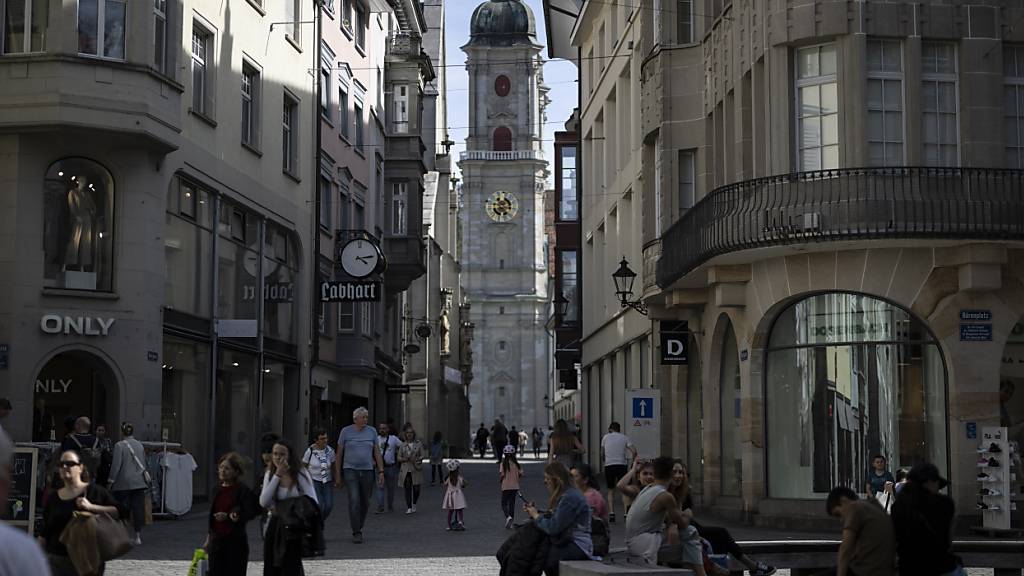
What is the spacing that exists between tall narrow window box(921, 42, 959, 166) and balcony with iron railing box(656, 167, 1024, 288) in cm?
82

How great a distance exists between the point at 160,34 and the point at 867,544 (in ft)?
63.4

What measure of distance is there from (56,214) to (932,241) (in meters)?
13.7

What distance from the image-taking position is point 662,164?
30.0 metres

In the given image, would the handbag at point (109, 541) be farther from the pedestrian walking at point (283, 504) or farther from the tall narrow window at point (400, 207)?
the tall narrow window at point (400, 207)

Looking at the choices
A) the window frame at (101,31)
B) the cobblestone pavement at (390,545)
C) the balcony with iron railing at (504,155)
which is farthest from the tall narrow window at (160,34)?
the balcony with iron railing at (504,155)

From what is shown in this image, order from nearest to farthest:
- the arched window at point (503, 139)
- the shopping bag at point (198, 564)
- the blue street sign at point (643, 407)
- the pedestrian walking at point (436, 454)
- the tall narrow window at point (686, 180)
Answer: the shopping bag at point (198, 564), the blue street sign at point (643, 407), the tall narrow window at point (686, 180), the pedestrian walking at point (436, 454), the arched window at point (503, 139)

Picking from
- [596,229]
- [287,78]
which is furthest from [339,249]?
[596,229]

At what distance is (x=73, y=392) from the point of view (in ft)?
83.7

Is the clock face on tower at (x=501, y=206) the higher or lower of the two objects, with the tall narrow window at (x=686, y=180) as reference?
higher

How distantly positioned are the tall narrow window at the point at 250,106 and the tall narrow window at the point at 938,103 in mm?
15190

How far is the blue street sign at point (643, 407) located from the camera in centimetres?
2452

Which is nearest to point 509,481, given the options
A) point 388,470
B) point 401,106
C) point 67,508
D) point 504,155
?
point 388,470

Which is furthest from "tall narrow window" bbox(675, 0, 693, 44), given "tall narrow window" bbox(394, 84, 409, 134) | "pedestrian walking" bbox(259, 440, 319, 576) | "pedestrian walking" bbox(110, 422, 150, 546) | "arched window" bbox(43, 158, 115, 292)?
"tall narrow window" bbox(394, 84, 409, 134)

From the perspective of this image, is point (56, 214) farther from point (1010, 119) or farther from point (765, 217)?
point (1010, 119)
